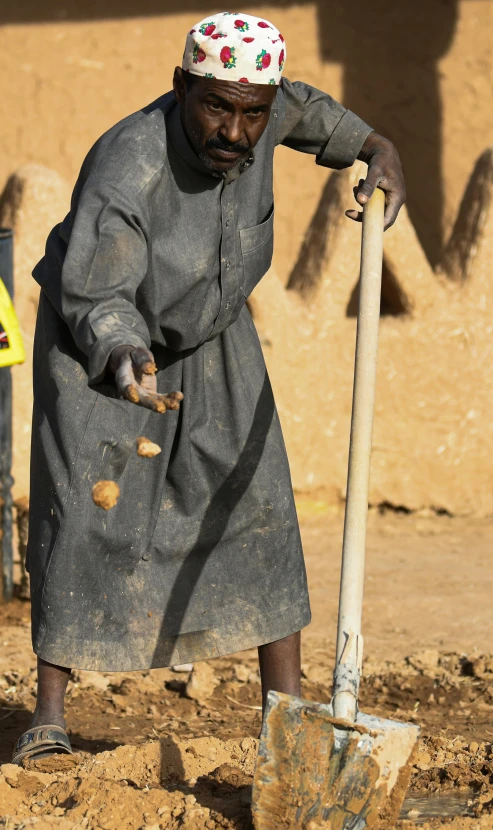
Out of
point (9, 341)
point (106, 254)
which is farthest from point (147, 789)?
point (9, 341)

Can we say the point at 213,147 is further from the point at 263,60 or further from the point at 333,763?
the point at 333,763

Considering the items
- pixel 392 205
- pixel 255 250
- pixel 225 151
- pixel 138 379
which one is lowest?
pixel 138 379

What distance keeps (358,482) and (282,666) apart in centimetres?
68

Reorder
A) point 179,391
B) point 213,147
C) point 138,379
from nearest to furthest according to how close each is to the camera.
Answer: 1. point 138,379
2. point 213,147
3. point 179,391

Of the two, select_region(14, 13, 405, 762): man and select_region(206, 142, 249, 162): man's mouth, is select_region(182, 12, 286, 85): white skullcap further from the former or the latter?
select_region(206, 142, 249, 162): man's mouth

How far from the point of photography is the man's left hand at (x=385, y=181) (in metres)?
3.08

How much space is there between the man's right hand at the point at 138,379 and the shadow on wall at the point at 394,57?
4.68 m

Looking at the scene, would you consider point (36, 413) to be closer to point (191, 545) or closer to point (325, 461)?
point (191, 545)

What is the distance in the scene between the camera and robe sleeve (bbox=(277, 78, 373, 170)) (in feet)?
10.5

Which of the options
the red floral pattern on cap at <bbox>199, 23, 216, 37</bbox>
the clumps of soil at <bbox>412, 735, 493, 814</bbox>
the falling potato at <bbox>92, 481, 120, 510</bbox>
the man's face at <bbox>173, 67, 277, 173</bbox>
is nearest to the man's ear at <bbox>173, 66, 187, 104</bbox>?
the man's face at <bbox>173, 67, 277, 173</bbox>

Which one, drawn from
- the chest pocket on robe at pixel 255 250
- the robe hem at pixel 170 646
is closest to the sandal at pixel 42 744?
the robe hem at pixel 170 646

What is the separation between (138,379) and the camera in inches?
95.3

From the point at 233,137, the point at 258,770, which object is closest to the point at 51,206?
the point at 233,137

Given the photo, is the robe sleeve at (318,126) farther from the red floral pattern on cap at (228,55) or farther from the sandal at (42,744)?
the sandal at (42,744)
